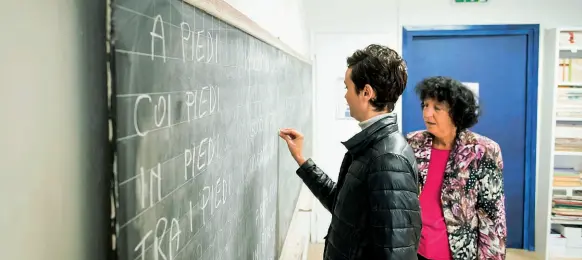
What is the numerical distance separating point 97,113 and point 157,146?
104 mm

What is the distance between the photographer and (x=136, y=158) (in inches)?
Result: 20.8

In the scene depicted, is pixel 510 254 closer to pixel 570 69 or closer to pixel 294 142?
pixel 570 69

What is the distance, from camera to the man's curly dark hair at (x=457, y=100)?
2.01m

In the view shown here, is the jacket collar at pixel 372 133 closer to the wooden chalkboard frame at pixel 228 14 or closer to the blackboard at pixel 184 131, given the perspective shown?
the blackboard at pixel 184 131

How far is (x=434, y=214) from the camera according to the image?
200 cm

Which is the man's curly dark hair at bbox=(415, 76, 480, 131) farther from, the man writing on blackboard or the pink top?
the man writing on blackboard

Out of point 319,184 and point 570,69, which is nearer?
point 319,184

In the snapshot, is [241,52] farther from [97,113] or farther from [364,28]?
[364,28]

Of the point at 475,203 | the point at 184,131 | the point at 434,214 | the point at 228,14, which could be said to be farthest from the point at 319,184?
the point at 184,131

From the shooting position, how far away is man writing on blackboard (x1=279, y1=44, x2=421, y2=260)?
117 cm

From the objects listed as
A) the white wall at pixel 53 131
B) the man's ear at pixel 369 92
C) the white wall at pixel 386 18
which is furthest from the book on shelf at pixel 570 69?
the white wall at pixel 53 131

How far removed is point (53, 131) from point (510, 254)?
4.46 m

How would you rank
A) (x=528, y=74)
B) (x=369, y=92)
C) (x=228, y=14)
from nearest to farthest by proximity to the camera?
(x=228, y=14) < (x=369, y=92) < (x=528, y=74)

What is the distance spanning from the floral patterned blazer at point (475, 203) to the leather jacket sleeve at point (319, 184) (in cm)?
60
